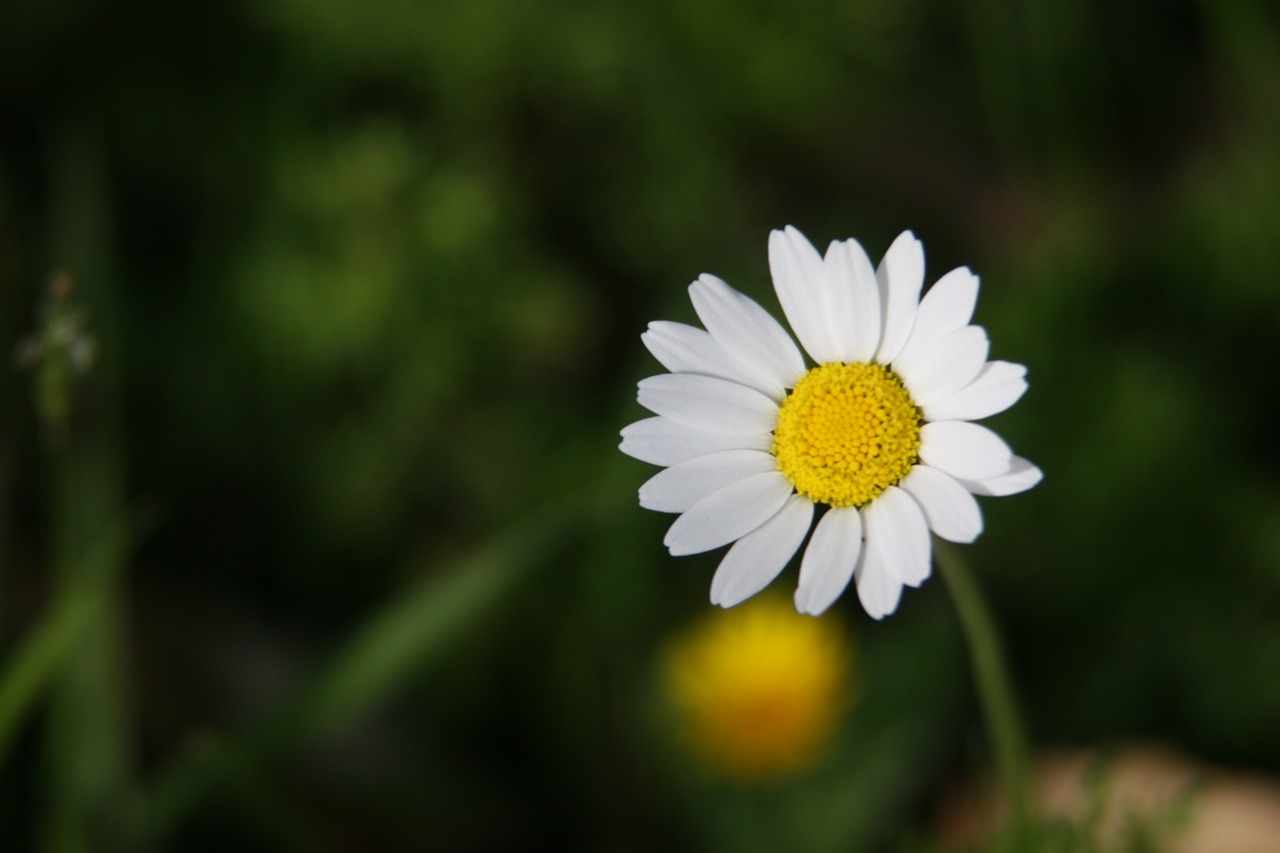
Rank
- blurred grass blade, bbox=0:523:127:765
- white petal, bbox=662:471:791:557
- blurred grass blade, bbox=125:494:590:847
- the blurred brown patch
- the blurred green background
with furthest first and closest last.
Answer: the blurred green background, the blurred brown patch, blurred grass blade, bbox=125:494:590:847, blurred grass blade, bbox=0:523:127:765, white petal, bbox=662:471:791:557

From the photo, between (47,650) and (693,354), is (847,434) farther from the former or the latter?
(47,650)

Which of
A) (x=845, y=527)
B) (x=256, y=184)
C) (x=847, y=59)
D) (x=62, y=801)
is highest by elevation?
(x=847, y=59)

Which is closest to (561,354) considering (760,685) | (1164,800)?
(760,685)

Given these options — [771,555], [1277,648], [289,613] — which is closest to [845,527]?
[771,555]

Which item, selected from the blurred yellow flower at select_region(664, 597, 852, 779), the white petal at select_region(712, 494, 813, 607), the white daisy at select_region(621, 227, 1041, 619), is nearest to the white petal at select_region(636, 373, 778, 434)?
the white daisy at select_region(621, 227, 1041, 619)

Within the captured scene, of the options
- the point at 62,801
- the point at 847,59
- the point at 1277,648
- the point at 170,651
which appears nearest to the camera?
the point at 62,801

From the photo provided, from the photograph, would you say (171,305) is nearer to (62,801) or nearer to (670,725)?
(62,801)

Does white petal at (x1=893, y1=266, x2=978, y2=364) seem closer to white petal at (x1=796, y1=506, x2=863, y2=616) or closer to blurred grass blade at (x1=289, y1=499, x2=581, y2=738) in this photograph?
white petal at (x1=796, y1=506, x2=863, y2=616)
